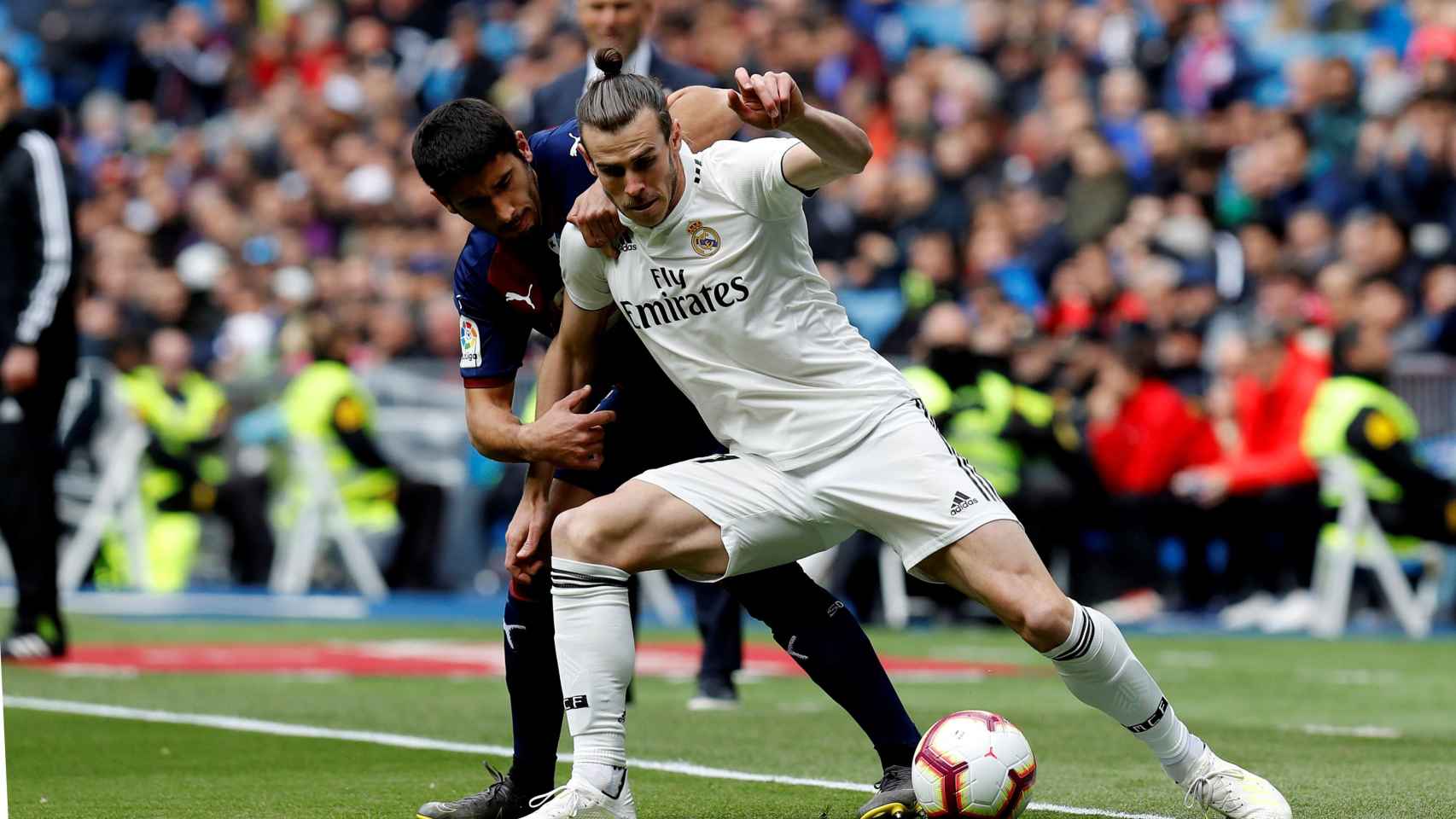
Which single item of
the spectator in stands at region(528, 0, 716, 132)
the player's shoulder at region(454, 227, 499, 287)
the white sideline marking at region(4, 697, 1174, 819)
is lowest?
the white sideline marking at region(4, 697, 1174, 819)

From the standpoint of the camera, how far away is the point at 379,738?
7.63m

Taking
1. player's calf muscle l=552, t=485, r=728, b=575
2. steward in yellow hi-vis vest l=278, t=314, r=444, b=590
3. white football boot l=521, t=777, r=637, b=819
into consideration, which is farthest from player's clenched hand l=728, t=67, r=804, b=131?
steward in yellow hi-vis vest l=278, t=314, r=444, b=590

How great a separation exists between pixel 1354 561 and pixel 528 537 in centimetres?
973

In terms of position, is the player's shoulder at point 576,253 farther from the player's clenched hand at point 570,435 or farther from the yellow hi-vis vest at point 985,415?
the yellow hi-vis vest at point 985,415

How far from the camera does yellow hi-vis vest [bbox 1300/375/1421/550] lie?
13656 millimetres

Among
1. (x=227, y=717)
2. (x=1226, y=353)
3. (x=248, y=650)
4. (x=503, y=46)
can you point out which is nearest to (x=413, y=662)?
(x=248, y=650)

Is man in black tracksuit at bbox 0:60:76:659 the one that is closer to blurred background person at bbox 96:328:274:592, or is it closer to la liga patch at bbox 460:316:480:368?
la liga patch at bbox 460:316:480:368

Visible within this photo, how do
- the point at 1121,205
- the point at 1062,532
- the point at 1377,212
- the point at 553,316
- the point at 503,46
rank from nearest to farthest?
the point at 553,316
the point at 1062,532
the point at 1377,212
the point at 1121,205
the point at 503,46

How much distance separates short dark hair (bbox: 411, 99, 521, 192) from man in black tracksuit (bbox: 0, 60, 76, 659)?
5.02 meters

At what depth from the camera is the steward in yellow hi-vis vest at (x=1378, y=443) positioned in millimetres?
13539

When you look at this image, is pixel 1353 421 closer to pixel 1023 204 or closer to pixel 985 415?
pixel 985 415

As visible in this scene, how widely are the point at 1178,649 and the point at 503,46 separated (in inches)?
500

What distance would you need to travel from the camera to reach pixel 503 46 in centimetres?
2284

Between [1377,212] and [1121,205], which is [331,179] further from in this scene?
[1377,212]
